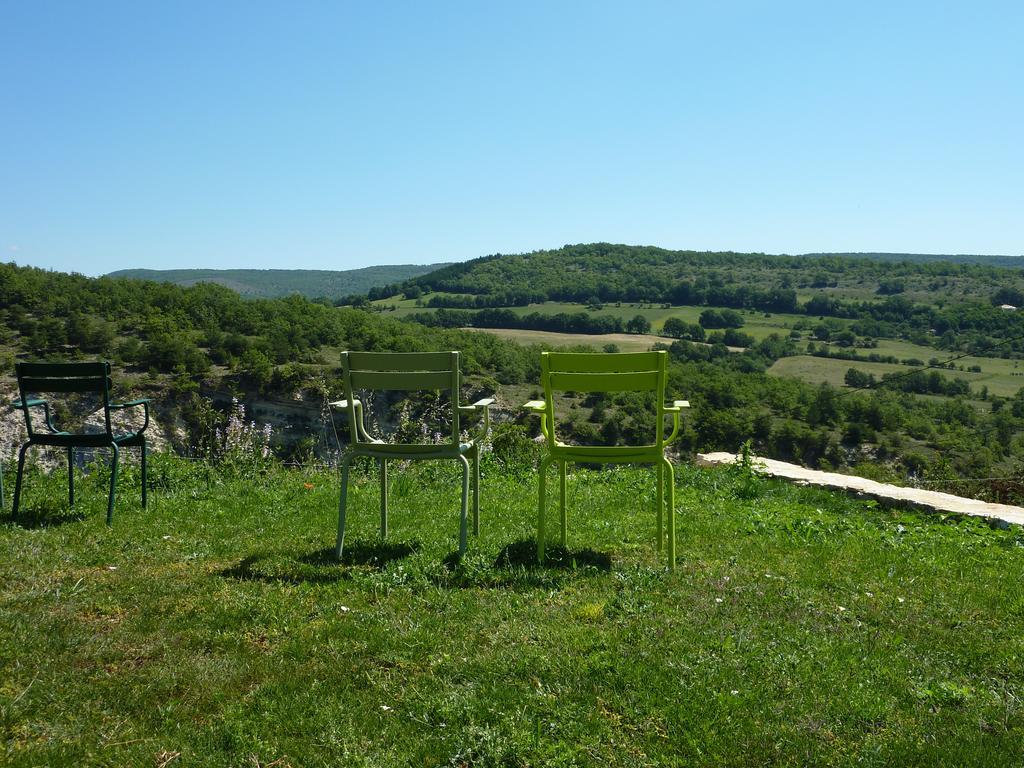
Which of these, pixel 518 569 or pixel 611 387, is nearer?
pixel 518 569

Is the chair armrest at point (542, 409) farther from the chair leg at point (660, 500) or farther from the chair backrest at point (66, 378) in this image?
the chair backrest at point (66, 378)

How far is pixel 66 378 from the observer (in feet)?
20.3

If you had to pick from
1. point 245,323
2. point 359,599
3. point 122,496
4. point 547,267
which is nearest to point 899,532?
point 359,599

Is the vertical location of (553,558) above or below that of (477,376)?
above

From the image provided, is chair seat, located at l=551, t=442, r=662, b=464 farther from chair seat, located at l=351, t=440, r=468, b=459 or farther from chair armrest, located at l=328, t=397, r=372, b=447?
chair armrest, located at l=328, t=397, r=372, b=447

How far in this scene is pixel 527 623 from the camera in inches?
157

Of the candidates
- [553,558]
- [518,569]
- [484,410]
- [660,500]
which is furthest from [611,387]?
[518,569]

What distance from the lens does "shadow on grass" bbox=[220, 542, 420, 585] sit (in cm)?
486

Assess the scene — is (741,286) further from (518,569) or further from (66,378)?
(518,569)

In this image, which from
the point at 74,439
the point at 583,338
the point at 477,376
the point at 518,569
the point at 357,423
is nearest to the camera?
the point at 518,569

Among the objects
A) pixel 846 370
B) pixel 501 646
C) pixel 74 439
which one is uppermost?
pixel 74 439

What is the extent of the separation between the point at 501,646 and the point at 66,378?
4.43 m

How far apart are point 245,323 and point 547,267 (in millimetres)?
48967

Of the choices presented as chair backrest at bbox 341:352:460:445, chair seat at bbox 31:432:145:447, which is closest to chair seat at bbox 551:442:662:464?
chair backrest at bbox 341:352:460:445
